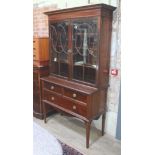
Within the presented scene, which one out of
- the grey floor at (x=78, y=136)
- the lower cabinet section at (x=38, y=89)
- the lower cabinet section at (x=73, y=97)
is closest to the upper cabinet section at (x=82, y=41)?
the lower cabinet section at (x=73, y=97)

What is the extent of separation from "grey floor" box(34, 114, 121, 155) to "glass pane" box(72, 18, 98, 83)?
2.76 feet

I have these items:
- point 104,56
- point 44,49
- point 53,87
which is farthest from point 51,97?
point 104,56

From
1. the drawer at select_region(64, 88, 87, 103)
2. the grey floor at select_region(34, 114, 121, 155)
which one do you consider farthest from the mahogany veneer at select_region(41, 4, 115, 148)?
the grey floor at select_region(34, 114, 121, 155)

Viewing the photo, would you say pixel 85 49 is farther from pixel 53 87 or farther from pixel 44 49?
pixel 44 49

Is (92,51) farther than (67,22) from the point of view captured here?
No

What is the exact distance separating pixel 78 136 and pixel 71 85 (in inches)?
30.0

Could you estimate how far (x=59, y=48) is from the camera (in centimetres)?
282

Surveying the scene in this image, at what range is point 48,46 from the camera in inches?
120
